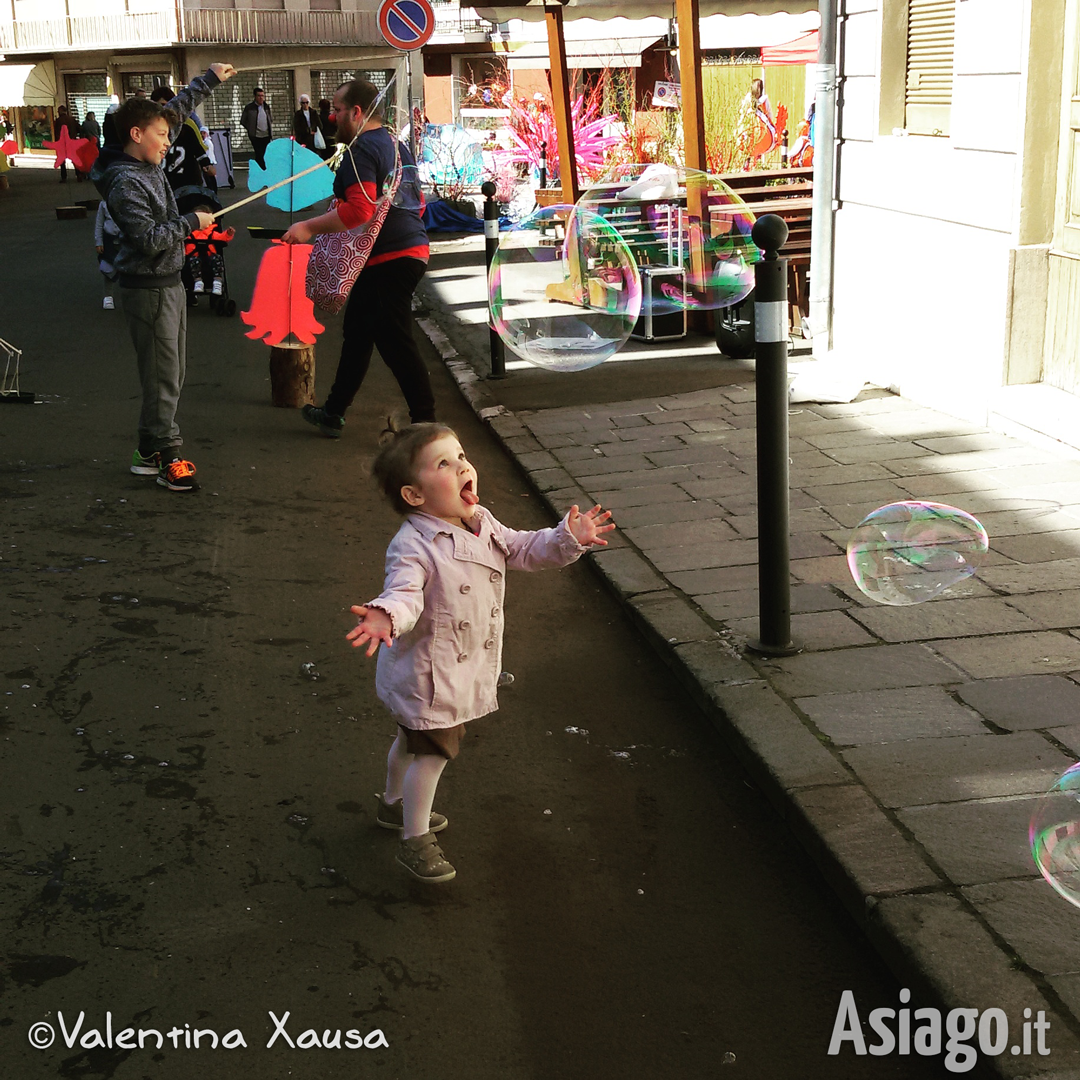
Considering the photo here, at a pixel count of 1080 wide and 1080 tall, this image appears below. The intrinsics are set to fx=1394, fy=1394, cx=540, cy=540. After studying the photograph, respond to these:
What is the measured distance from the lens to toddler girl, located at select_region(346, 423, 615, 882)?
10.8ft

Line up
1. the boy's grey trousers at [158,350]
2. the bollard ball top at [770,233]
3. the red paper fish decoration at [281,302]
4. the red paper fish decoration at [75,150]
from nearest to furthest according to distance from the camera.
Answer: the bollard ball top at [770,233], the boy's grey trousers at [158,350], the red paper fish decoration at [281,302], the red paper fish decoration at [75,150]

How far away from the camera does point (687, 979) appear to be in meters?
2.98

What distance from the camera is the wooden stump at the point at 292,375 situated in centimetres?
905

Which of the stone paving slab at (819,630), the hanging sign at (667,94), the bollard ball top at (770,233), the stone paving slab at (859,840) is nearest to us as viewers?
the stone paving slab at (859,840)

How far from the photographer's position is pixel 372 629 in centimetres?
297

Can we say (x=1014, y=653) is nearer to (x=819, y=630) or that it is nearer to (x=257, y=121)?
(x=819, y=630)

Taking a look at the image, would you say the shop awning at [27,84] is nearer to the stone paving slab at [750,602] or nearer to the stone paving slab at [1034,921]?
the stone paving slab at [750,602]

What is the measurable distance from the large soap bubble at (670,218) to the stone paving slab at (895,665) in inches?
69.5

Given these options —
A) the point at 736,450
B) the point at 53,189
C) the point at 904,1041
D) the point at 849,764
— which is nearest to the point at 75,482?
the point at 736,450

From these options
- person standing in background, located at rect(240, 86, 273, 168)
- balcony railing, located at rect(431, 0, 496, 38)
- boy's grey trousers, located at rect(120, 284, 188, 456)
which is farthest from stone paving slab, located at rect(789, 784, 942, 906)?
balcony railing, located at rect(431, 0, 496, 38)

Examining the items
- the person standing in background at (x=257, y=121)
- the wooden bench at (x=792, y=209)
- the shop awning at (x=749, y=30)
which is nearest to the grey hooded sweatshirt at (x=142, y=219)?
the wooden bench at (x=792, y=209)

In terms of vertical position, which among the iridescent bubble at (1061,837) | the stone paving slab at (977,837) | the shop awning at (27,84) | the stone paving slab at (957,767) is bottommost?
the stone paving slab at (957,767)

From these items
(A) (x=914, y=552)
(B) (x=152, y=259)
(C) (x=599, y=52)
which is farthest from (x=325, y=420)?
(C) (x=599, y=52)

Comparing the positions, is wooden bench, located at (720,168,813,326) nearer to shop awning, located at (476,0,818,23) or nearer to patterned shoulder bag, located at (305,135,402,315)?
shop awning, located at (476,0,818,23)
